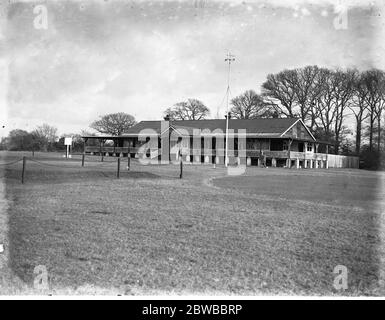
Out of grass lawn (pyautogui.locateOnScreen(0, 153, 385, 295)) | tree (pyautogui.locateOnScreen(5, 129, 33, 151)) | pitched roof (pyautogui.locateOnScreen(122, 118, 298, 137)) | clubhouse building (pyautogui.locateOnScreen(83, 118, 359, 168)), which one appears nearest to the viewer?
grass lawn (pyautogui.locateOnScreen(0, 153, 385, 295))

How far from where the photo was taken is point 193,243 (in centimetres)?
699

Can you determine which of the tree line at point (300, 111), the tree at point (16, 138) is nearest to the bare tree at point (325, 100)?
the tree line at point (300, 111)

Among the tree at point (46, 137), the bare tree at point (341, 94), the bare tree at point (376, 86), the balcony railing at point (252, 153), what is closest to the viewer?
the bare tree at point (376, 86)

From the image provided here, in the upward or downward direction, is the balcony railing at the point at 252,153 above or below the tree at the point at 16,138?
below

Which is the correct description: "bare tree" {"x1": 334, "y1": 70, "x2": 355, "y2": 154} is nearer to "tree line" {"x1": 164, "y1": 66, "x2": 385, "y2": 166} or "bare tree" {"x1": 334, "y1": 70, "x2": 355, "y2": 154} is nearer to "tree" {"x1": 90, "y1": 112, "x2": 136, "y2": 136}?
"tree line" {"x1": 164, "y1": 66, "x2": 385, "y2": 166}

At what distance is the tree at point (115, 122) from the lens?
63.5 meters

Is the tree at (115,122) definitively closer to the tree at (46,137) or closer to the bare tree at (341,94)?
the tree at (46,137)

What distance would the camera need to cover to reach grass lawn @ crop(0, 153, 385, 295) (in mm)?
5254

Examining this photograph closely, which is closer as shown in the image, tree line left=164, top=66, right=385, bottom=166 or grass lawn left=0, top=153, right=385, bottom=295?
grass lawn left=0, top=153, right=385, bottom=295

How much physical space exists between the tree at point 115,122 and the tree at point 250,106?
52.6 ft

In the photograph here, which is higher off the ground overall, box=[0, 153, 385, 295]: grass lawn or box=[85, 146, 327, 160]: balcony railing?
box=[85, 146, 327, 160]: balcony railing

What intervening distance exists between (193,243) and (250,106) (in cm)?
5238

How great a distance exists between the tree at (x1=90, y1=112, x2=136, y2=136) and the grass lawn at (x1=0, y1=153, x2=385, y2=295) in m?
51.4

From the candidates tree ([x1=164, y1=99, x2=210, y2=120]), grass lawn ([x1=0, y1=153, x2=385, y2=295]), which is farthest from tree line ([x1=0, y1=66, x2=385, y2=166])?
grass lawn ([x1=0, y1=153, x2=385, y2=295])
